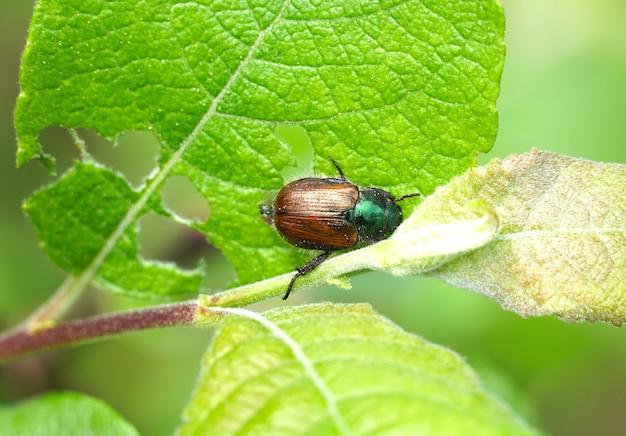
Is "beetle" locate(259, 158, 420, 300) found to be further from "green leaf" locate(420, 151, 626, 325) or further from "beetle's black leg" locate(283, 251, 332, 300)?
"green leaf" locate(420, 151, 626, 325)

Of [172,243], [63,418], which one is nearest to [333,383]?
[63,418]

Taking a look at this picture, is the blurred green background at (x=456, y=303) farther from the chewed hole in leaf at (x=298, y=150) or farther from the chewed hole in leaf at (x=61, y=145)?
the chewed hole in leaf at (x=298, y=150)

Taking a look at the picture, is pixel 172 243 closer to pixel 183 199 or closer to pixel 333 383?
pixel 183 199

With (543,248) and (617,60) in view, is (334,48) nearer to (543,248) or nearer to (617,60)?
(543,248)

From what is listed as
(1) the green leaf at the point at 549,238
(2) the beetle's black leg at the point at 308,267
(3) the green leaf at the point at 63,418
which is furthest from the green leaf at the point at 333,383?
(3) the green leaf at the point at 63,418

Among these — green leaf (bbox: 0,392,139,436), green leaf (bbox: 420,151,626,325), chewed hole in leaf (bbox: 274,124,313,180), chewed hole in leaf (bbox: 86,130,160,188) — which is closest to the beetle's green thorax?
chewed hole in leaf (bbox: 274,124,313,180)

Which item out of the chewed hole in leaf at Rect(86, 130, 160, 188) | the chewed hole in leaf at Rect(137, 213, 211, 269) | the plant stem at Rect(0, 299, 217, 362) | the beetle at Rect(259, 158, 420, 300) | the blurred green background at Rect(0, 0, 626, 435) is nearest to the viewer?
the plant stem at Rect(0, 299, 217, 362)

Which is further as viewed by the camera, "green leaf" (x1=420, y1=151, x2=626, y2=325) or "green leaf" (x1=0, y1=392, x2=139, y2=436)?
"green leaf" (x1=0, y1=392, x2=139, y2=436)
